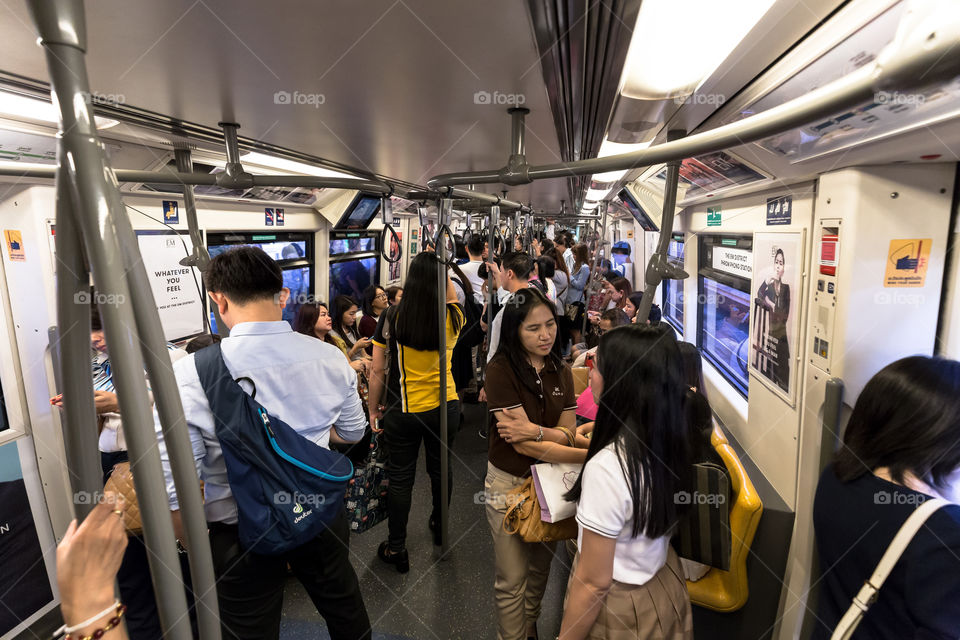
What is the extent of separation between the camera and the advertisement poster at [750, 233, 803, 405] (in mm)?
2164

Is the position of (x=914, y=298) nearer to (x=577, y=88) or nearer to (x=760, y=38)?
(x=760, y=38)

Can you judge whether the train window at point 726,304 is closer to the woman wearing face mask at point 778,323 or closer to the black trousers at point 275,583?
the woman wearing face mask at point 778,323

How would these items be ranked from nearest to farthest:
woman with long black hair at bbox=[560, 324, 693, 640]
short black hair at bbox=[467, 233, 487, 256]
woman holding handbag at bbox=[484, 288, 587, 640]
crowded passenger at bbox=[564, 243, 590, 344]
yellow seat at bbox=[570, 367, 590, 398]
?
woman with long black hair at bbox=[560, 324, 693, 640] → woman holding handbag at bbox=[484, 288, 587, 640] → yellow seat at bbox=[570, 367, 590, 398] → short black hair at bbox=[467, 233, 487, 256] → crowded passenger at bbox=[564, 243, 590, 344]

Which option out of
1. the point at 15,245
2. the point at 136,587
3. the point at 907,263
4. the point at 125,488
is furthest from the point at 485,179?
the point at 15,245

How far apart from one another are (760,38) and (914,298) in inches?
47.8

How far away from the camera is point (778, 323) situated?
7.78 feet

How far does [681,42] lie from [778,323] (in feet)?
5.60

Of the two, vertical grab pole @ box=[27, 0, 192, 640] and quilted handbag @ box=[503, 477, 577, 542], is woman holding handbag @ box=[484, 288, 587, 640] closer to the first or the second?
quilted handbag @ box=[503, 477, 577, 542]

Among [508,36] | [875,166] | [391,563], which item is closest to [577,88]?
[508,36]

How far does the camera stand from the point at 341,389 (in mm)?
1879

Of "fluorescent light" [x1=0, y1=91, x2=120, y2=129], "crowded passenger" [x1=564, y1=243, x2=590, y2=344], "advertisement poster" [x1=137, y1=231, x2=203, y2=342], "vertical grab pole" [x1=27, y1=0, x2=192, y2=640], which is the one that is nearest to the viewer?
"vertical grab pole" [x1=27, y1=0, x2=192, y2=640]

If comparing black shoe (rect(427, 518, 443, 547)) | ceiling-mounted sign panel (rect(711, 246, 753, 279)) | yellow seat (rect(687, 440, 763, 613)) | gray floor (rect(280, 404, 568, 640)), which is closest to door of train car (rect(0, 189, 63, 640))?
gray floor (rect(280, 404, 568, 640))

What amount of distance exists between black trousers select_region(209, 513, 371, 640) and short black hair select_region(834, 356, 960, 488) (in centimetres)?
182

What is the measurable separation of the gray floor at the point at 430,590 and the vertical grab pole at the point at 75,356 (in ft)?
7.90
